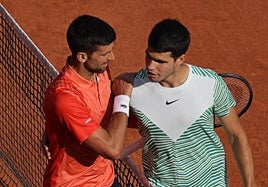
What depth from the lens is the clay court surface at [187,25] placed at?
10.5 metres

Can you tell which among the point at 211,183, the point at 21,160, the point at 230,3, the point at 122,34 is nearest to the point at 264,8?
the point at 230,3

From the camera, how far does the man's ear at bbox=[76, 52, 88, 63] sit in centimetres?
490

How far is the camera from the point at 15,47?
8.19m

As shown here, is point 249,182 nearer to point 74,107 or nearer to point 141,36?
point 74,107

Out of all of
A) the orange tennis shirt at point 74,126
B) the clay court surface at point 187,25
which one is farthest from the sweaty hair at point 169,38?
the clay court surface at point 187,25

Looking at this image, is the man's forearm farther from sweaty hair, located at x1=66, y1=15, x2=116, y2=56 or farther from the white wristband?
sweaty hair, located at x1=66, y1=15, x2=116, y2=56

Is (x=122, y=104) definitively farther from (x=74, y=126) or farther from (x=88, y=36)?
(x=88, y=36)

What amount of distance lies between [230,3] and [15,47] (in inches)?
192

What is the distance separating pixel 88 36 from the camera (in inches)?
192

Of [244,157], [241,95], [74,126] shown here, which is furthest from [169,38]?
[241,95]

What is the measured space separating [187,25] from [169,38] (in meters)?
6.55

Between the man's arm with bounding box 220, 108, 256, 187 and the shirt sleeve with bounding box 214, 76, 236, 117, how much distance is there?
0.05 m

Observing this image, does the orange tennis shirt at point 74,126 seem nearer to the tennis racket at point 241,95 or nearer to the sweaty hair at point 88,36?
the sweaty hair at point 88,36

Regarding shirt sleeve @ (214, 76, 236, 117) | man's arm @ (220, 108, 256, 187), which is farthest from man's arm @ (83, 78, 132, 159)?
man's arm @ (220, 108, 256, 187)
